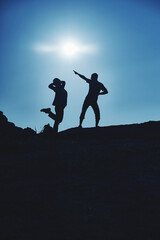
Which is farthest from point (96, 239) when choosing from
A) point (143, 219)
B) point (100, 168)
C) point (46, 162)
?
point (46, 162)

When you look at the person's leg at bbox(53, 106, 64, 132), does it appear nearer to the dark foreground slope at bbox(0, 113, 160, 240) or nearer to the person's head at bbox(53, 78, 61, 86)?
the dark foreground slope at bbox(0, 113, 160, 240)

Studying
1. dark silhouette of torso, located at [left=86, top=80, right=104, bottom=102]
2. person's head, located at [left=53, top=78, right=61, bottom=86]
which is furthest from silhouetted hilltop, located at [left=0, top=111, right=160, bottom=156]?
person's head, located at [left=53, top=78, right=61, bottom=86]

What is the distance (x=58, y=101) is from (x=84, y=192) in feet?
12.6

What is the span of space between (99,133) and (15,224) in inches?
223

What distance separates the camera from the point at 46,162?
6617 millimetres

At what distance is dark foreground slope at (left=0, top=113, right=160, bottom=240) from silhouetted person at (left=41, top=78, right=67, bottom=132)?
874mm

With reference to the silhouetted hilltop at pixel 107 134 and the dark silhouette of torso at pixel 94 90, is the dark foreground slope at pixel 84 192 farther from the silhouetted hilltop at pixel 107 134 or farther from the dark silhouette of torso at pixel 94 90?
the dark silhouette of torso at pixel 94 90

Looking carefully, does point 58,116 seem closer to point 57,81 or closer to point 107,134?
point 57,81

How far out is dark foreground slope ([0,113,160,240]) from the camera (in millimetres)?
3648

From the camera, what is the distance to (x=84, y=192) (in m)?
4.73

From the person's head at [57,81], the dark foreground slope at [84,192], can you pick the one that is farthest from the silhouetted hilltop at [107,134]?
the person's head at [57,81]

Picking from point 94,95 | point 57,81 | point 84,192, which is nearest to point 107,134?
point 94,95

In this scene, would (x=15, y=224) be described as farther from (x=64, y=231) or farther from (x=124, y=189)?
(x=124, y=189)

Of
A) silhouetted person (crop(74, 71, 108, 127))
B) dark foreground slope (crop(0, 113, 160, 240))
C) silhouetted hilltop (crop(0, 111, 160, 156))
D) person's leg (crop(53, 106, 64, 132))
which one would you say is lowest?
dark foreground slope (crop(0, 113, 160, 240))
